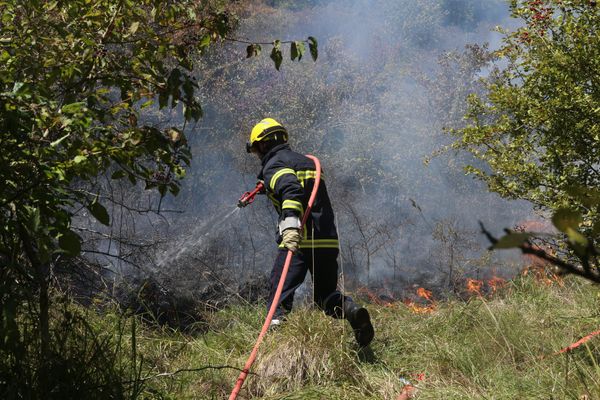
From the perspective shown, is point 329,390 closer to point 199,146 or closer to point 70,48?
point 70,48

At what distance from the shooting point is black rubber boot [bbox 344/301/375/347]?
4199mm

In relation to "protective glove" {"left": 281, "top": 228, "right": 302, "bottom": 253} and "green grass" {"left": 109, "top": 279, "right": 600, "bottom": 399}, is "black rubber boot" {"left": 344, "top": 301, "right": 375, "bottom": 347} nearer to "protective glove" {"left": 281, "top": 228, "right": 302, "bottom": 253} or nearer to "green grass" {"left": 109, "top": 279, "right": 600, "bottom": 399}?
"green grass" {"left": 109, "top": 279, "right": 600, "bottom": 399}

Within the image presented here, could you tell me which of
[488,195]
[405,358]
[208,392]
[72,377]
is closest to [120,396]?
[72,377]

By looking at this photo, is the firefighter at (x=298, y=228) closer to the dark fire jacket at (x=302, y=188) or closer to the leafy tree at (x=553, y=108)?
the dark fire jacket at (x=302, y=188)

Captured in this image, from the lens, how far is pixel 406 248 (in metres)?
10.6

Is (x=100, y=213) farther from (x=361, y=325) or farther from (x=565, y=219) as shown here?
(x=361, y=325)

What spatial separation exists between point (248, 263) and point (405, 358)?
16.5ft

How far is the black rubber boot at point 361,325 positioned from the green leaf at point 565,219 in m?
3.55

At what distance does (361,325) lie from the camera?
4.20m

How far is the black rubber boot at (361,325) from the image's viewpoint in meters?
4.20

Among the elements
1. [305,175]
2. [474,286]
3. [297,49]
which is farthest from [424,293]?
[297,49]

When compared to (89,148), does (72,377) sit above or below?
below

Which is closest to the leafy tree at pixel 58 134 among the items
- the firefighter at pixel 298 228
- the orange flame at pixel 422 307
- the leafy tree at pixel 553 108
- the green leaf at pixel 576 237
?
the firefighter at pixel 298 228

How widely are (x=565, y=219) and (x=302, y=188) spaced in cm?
392
